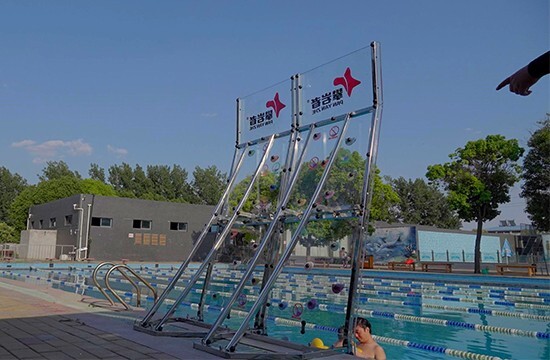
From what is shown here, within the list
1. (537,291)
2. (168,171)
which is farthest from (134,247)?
(168,171)

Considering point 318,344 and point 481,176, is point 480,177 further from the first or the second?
point 318,344

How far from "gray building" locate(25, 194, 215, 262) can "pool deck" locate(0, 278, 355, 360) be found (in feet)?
67.8

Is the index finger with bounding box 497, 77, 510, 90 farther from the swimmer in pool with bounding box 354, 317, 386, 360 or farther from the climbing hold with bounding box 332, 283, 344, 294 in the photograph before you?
the swimmer in pool with bounding box 354, 317, 386, 360

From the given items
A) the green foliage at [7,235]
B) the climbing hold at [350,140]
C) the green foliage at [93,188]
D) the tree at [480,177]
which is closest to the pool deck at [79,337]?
the climbing hold at [350,140]

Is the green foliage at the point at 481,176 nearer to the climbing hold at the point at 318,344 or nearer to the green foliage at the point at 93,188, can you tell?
the climbing hold at the point at 318,344

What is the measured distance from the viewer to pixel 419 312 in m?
10.8

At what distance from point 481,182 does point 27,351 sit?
889 inches

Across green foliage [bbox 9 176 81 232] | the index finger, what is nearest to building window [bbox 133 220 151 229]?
green foliage [bbox 9 176 81 232]

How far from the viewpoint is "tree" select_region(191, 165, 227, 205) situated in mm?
65688

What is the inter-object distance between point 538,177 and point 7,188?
60.3m

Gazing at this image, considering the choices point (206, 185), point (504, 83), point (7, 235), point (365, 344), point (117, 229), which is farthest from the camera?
point (206, 185)

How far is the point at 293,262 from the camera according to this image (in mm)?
5492

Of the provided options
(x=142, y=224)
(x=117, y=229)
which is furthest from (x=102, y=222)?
(x=142, y=224)

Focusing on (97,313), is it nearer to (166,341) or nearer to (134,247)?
(166,341)
